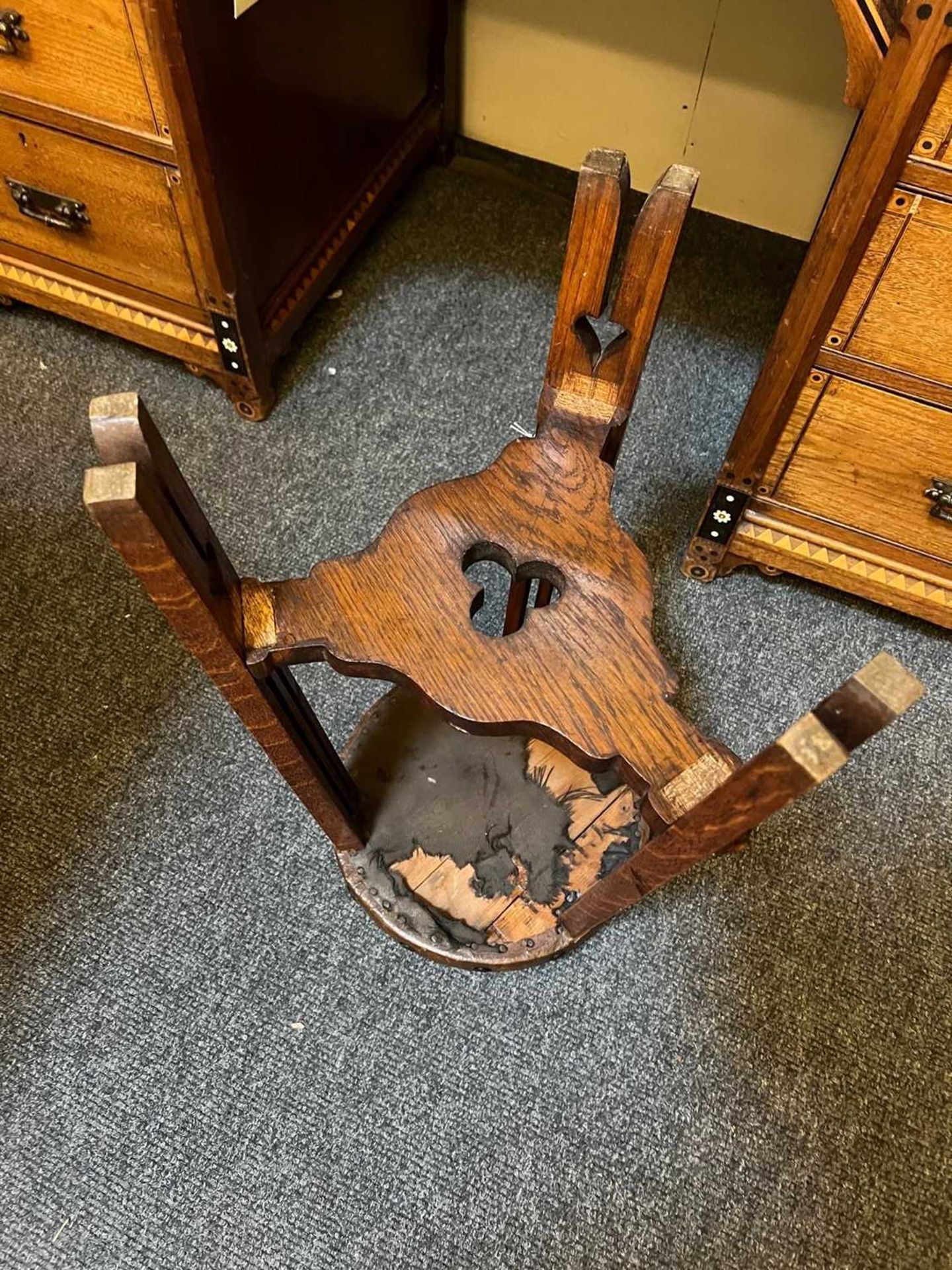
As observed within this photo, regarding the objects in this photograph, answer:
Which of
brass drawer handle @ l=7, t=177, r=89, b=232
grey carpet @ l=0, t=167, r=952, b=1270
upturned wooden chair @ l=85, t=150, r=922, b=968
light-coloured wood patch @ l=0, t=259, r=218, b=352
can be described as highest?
upturned wooden chair @ l=85, t=150, r=922, b=968

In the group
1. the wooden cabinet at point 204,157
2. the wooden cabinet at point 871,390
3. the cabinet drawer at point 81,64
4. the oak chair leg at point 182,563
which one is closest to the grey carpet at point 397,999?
the wooden cabinet at point 871,390

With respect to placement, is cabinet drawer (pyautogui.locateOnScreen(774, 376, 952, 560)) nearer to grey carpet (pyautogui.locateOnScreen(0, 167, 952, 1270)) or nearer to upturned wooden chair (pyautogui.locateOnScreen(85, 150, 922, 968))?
grey carpet (pyautogui.locateOnScreen(0, 167, 952, 1270))

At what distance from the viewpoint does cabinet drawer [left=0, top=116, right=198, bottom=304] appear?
3.52 feet

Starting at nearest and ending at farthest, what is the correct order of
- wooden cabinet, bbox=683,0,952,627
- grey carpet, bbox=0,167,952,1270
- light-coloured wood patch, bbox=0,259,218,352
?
wooden cabinet, bbox=683,0,952,627 → grey carpet, bbox=0,167,952,1270 → light-coloured wood patch, bbox=0,259,218,352

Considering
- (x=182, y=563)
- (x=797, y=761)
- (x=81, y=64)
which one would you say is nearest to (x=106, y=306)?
(x=81, y=64)

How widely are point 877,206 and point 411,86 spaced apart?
0.99m

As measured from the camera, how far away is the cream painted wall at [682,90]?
132 centimetres

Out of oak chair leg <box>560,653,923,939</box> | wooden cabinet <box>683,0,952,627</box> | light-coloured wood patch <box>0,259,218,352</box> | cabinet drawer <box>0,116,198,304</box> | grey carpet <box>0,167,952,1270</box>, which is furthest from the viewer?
light-coloured wood patch <box>0,259,218,352</box>

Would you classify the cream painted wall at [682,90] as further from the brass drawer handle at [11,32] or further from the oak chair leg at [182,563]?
the oak chair leg at [182,563]

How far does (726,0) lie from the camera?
1294 millimetres

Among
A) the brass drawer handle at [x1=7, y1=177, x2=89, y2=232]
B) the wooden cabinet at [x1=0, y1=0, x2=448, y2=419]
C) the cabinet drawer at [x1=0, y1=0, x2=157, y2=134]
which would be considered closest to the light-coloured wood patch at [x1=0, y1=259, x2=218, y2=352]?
the wooden cabinet at [x1=0, y1=0, x2=448, y2=419]

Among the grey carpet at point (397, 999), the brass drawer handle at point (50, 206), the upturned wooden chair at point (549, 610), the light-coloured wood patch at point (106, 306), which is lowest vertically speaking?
the grey carpet at point (397, 999)

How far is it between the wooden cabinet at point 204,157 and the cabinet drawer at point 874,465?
729 mm

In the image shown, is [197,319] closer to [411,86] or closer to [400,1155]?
[411,86]
